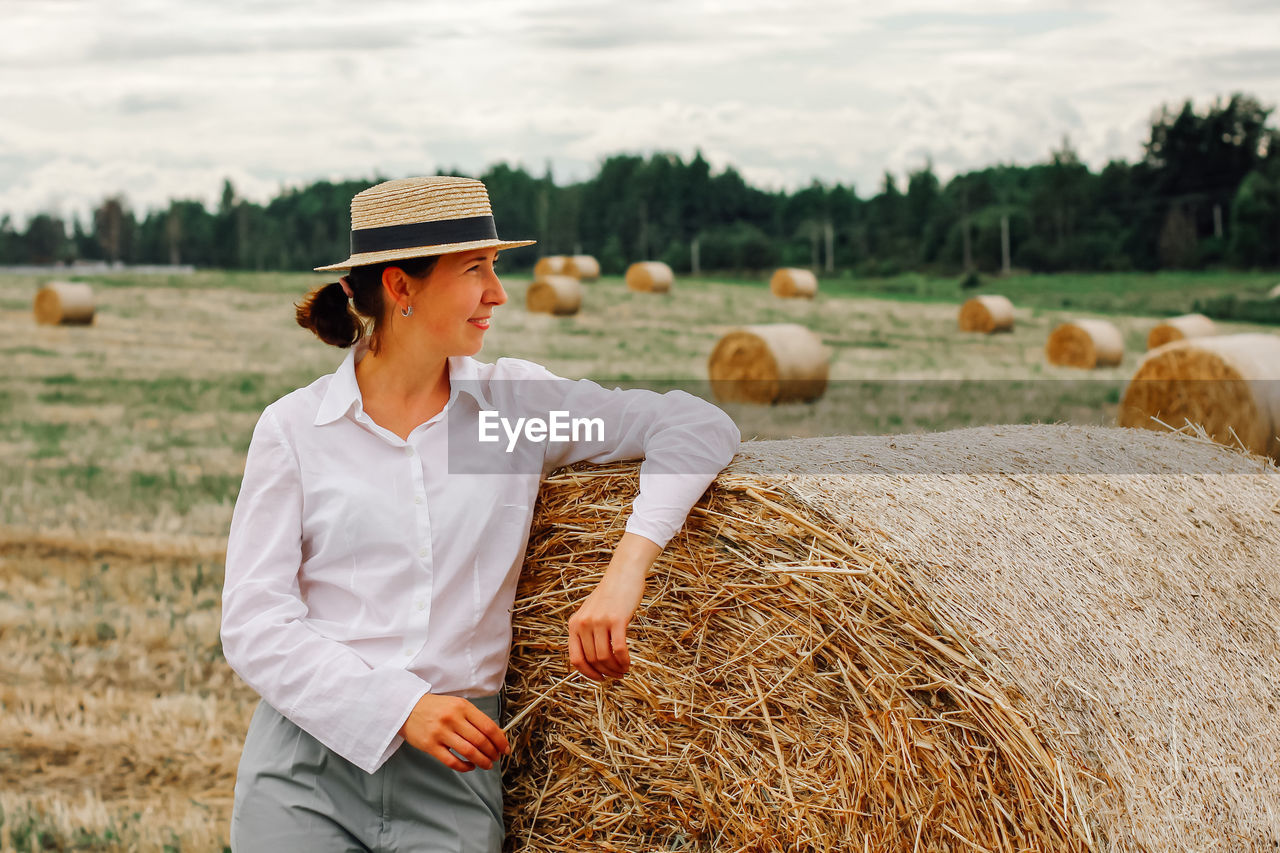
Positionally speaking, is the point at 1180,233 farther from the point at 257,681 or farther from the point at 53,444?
the point at 257,681

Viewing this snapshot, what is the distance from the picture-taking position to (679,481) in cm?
253

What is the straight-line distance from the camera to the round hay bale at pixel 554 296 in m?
22.8

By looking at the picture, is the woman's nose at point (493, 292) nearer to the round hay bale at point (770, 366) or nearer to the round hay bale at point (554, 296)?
the round hay bale at point (770, 366)

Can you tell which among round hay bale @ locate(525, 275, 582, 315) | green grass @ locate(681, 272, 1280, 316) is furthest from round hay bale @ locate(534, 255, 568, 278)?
round hay bale @ locate(525, 275, 582, 315)

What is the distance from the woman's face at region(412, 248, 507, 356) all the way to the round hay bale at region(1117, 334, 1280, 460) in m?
6.22

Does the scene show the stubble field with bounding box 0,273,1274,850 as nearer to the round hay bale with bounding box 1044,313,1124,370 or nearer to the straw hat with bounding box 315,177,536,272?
the round hay bale with bounding box 1044,313,1124,370

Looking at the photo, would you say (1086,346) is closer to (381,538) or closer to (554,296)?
(554,296)

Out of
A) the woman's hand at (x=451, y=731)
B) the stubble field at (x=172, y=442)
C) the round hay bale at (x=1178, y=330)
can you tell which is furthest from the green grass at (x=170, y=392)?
the round hay bale at (x=1178, y=330)

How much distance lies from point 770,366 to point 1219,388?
5.57 meters

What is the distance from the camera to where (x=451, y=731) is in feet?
7.68

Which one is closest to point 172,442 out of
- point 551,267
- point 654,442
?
point 654,442

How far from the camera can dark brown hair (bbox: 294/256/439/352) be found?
104 inches

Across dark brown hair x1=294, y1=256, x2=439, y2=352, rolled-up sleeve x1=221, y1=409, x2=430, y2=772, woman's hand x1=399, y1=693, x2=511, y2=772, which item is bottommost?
woman's hand x1=399, y1=693, x2=511, y2=772

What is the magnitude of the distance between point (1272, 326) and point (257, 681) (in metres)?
26.5
